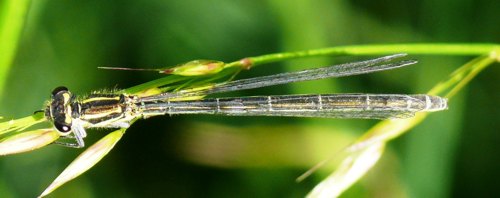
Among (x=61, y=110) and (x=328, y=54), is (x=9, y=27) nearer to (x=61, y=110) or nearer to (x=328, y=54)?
(x=61, y=110)

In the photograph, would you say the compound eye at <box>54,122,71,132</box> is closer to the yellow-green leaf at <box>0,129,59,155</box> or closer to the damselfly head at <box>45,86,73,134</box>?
the damselfly head at <box>45,86,73,134</box>

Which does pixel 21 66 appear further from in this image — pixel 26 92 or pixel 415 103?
pixel 415 103

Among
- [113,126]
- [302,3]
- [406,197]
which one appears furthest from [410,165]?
[113,126]

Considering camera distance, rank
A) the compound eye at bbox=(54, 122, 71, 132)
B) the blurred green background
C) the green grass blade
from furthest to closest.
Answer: the blurred green background < the compound eye at bbox=(54, 122, 71, 132) < the green grass blade

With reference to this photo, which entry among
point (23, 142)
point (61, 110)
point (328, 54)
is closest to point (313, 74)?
point (328, 54)

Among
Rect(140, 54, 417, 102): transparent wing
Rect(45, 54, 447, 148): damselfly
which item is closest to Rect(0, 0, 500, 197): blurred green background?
Rect(45, 54, 447, 148): damselfly

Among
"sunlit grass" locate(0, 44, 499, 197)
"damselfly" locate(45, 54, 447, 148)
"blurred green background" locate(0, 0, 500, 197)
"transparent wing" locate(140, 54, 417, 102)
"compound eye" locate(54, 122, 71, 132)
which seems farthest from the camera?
"blurred green background" locate(0, 0, 500, 197)

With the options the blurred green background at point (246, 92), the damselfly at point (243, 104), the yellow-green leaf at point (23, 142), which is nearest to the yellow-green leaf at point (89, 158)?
the yellow-green leaf at point (23, 142)

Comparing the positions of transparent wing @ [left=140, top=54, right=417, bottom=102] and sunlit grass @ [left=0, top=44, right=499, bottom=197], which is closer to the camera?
sunlit grass @ [left=0, top=44, right=499, bottom=197]

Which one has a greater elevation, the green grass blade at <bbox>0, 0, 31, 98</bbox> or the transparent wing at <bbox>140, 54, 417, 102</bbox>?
the green grass blade at <bbox>0, 0, 31, 98</bbox>
